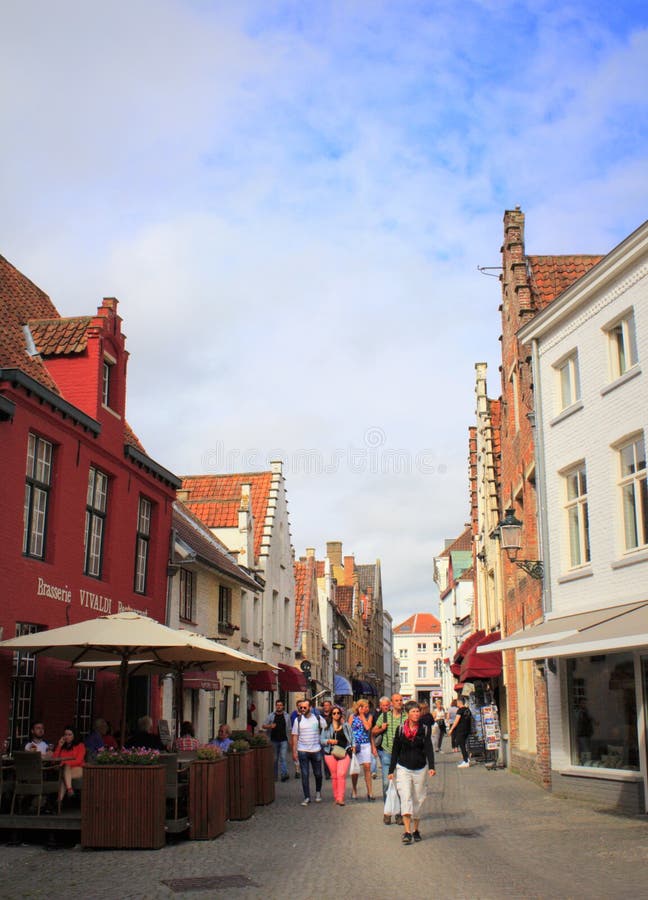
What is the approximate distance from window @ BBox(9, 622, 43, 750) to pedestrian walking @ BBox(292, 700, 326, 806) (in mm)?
4659

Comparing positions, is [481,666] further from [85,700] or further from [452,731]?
[85,700]

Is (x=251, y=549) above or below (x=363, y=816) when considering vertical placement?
above

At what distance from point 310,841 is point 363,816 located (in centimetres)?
296

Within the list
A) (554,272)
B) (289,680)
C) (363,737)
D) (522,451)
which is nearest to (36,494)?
(363,737)

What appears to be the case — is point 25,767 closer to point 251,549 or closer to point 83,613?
point 83,613

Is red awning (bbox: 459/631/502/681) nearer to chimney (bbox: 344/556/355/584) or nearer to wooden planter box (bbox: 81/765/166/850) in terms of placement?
wooden planter box (bbox: 81/765/166/850)

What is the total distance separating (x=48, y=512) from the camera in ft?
52.4

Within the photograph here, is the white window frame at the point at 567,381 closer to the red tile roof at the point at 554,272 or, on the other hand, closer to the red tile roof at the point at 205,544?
the red tile roof at the point at 554,272

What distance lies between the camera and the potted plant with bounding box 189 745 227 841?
11.8 m

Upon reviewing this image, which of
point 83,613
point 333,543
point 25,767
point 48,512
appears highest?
point 333,543

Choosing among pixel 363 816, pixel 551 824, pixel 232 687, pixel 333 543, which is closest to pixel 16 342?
pixel 363 816

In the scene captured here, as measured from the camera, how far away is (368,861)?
10.2 m

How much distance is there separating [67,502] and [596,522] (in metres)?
8.91

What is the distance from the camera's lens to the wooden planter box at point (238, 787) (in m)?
14.0
